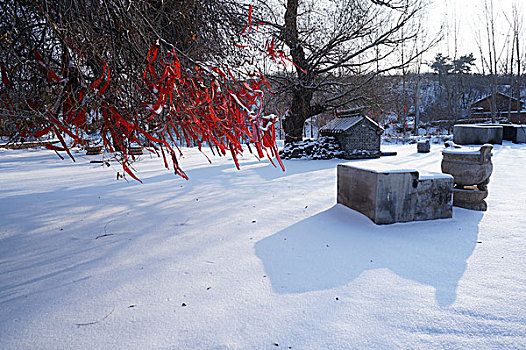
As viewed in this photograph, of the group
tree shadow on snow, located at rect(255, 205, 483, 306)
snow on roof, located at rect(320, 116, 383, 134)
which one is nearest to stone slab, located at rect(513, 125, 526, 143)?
snow on roof, located at rect(320, 116, 383, 134)

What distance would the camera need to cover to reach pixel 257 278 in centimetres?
265

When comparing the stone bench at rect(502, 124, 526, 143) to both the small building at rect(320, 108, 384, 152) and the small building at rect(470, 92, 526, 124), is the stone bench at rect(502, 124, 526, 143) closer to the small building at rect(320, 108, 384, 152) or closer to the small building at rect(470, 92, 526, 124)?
the small building at rect(320, 108, 384, 152)

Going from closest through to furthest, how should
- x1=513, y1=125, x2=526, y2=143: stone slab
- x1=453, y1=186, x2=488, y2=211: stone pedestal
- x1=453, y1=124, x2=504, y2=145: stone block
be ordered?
x1=453, y1=186, x2=488, y2=211: stone pedestal → x1=453, y1=124, x2=504, y2=145: stone block → x1=513, y1=125, x2=526, y2=143: stone slab

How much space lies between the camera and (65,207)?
5.10m

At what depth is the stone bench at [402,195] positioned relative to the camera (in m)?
3.82

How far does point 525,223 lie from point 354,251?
2.53m

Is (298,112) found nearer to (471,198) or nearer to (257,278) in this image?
(471,198)

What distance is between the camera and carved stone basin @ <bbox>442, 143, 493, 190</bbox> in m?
4.36

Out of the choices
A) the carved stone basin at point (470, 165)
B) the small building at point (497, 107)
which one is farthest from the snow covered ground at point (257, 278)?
the small building at point (497, 107)

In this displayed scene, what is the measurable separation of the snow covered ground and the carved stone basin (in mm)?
533

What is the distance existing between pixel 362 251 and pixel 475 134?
16573 mm

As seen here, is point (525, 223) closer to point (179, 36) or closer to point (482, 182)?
point (482, 182)

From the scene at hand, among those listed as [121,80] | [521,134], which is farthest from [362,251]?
[521,134]

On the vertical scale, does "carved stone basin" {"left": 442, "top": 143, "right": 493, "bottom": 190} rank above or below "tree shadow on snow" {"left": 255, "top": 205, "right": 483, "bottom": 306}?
above
